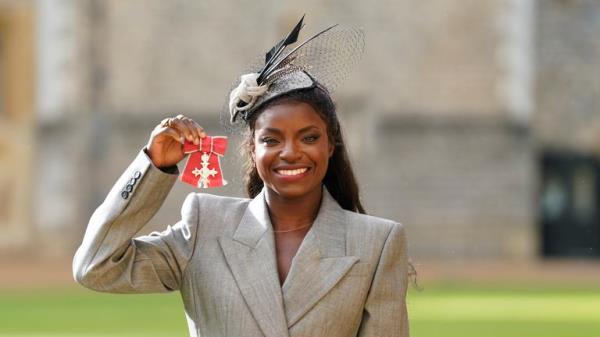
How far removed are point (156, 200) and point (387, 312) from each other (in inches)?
23.1

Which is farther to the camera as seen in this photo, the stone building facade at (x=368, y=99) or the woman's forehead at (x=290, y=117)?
the stone building facade at (x=368, y=99)

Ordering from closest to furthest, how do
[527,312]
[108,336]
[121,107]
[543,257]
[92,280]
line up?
1. [92,280]
2. [108,336]
3. [527,312]
4. [121,107]
5. [543,257]

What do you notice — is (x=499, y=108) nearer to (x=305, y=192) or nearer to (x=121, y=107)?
(x=121, y=107)

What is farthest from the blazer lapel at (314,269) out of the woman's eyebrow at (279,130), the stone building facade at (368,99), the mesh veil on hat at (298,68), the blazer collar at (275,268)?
the stone building facade at (368,99)

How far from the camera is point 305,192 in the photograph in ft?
12.7

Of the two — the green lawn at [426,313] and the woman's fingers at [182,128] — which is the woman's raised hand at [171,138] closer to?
the woman's fingers at [182,128]

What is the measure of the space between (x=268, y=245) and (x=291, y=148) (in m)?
0.23

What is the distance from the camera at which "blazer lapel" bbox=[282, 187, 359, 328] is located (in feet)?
12.4

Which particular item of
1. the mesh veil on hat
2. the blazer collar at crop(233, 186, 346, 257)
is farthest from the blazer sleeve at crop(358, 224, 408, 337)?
the mesh veil on hat

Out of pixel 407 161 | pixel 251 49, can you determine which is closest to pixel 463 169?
pixel 407 161

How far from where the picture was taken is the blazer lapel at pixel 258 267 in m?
3.74

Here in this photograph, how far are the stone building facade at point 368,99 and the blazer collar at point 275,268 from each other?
17.9 m

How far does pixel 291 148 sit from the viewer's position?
382cm

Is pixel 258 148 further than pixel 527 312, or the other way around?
pixel 527 312
